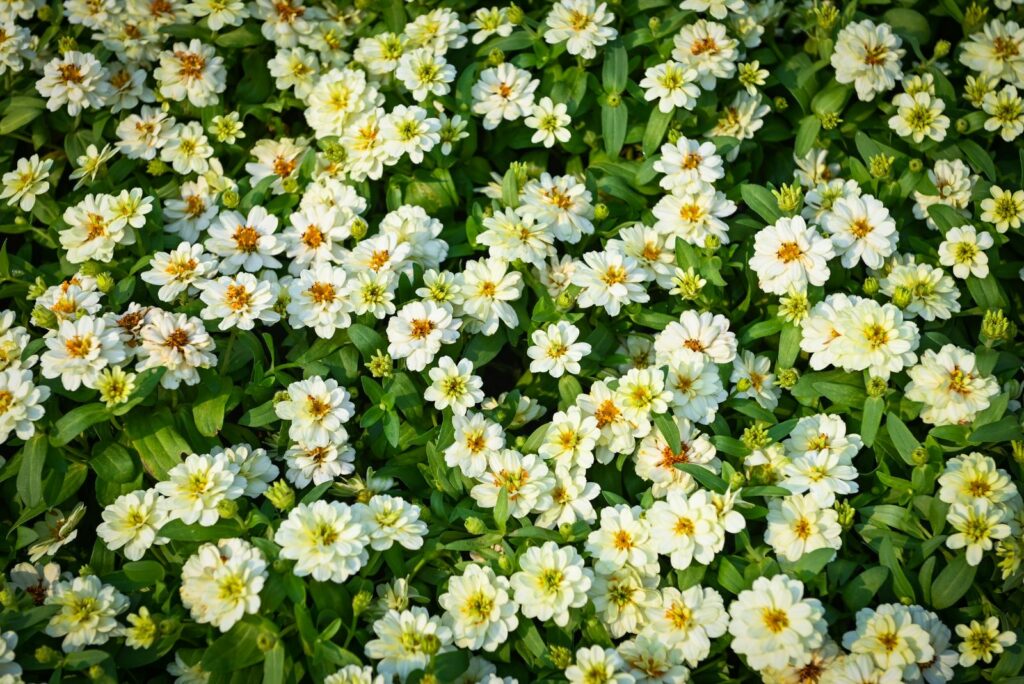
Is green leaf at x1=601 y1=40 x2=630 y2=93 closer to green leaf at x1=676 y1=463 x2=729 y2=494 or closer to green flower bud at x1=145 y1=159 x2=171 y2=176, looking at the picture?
green leaf at x1=676 y1=463 x2=729 y2=494

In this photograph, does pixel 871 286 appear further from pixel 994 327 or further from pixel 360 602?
pixel 360 602

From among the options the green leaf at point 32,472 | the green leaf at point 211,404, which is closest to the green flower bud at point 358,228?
the green leaf at point 211,404

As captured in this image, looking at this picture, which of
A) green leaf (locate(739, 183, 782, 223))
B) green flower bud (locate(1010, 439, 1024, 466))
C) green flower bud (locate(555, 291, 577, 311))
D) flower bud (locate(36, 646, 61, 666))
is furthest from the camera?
green leaf (locate(739, 183, 782, 223))

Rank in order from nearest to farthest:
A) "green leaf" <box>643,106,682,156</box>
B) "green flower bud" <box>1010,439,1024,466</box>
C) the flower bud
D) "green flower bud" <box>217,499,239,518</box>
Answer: the flower bud < "green flower bud" <box>217,499,239,518</box> < "green flower bud" <box>1010,439,1024,466</box> < "green leaf" <box>643,106,682,156</box>

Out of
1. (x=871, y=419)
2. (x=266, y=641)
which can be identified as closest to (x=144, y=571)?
(x=266, y=641)

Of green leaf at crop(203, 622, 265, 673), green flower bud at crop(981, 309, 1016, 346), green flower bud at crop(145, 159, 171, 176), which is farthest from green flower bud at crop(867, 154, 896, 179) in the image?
green flower bud at crop(145, 159, 171, 176)

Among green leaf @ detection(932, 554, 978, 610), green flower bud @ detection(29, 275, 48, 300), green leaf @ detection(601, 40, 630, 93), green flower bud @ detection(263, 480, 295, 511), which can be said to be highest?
green leaf @ detection(601, 40, 630, 93)
